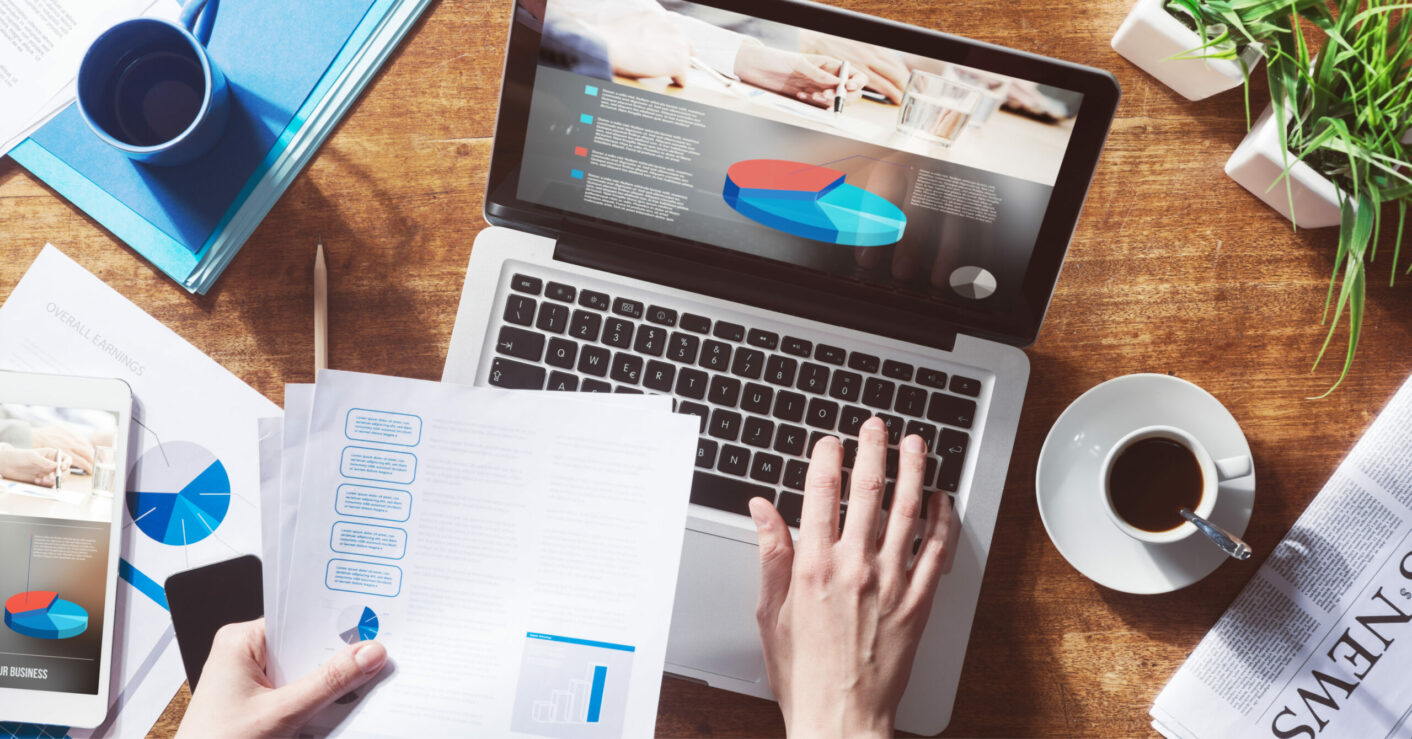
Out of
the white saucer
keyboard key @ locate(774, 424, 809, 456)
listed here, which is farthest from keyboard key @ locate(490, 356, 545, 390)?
the white saucer

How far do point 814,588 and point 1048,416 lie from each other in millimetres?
263

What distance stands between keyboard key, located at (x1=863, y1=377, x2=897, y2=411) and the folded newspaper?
36 centimetres

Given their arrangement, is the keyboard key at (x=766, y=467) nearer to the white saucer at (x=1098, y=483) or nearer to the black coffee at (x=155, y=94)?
the white saucer at (x=1098, y=483)

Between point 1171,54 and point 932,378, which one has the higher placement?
point 1171,54

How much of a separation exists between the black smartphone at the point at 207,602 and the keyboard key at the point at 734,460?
1.42 feet

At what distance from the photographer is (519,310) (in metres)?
0.73

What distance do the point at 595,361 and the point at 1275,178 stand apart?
60 cm

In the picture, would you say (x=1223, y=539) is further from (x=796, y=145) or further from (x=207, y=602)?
(x=207, y=602)

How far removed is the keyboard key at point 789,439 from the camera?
0.72 m

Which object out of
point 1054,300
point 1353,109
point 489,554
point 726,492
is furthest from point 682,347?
point 1353,109

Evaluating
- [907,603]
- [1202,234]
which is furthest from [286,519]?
[1202,234]

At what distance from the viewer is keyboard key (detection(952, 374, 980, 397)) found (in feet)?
2.36

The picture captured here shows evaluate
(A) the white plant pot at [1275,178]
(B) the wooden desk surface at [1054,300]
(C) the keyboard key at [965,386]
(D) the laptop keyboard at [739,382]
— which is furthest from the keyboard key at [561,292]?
(A) the white plant pot at [1275,178]

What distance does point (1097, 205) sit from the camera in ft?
2.53
